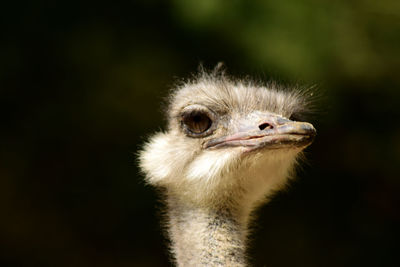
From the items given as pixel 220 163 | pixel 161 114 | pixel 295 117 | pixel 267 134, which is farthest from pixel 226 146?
pixel 161 114

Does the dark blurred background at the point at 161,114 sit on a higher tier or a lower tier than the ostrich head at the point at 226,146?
higher

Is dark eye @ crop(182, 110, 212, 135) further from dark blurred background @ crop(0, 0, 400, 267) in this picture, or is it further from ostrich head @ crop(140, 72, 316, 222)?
dark blurred background @ crop(0, 0, 400, 267)

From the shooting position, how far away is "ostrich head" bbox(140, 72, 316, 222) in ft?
7.32

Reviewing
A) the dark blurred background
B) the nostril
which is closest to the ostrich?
the nostril

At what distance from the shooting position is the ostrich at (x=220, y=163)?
2215 millimetres

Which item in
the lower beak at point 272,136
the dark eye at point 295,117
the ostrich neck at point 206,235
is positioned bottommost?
the ostrich neck at point 206,235

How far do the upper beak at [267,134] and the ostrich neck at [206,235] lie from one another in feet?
0.82

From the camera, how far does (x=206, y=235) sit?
7.40 feet

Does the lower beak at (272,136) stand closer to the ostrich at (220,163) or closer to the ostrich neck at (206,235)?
the ostrich at (220,163)

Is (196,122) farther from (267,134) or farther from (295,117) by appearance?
(295,117)

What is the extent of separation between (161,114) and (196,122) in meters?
1.74

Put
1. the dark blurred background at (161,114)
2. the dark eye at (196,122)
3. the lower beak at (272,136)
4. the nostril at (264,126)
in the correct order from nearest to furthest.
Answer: the lower beak at (272,136), the nostril at (264,126), the dark eye at (196,122), the dark blurred background at (161,114)

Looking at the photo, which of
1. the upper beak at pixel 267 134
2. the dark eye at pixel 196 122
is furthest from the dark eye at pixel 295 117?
the dark eye at pixel 196 122

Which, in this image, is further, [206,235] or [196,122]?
[196,122]
